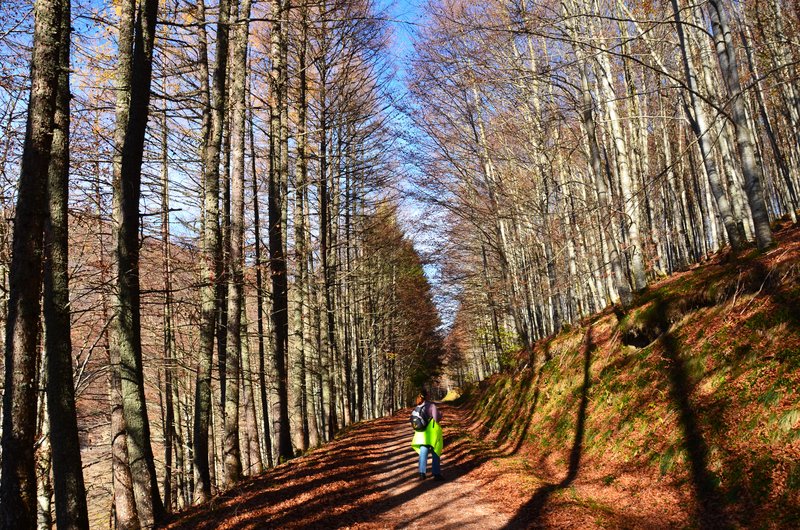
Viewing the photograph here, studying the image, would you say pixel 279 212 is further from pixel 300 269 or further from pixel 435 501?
pixel 435 501

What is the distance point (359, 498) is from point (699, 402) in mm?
5208

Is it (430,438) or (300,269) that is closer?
(430,438)

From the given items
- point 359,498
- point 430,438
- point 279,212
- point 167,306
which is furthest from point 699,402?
point 167,306

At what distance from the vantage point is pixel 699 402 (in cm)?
716

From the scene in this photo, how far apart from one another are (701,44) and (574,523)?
11.0 meters

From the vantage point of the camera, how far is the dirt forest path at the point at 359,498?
6648 mm

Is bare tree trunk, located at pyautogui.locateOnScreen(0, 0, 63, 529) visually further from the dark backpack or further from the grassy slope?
the grassy slope

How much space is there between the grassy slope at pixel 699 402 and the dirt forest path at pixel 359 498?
1.42 meters

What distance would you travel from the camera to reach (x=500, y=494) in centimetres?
774

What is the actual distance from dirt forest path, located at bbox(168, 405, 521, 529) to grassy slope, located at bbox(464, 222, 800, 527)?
1421 mm

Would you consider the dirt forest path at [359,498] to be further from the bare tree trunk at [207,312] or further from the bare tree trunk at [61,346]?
the bare tree trunk at [61,346]

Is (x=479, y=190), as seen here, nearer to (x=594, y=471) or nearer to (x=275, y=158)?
(x=275, y=158)

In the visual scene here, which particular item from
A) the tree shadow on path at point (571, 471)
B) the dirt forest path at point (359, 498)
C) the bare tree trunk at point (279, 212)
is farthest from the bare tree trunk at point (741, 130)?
the bare tree trunk at point (279, 212)

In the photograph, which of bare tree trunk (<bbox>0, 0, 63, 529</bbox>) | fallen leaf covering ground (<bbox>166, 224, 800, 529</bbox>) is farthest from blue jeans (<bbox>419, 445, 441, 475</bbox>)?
bare tree trunk (<bbox>0, 0, 63, 529</bbox>)
